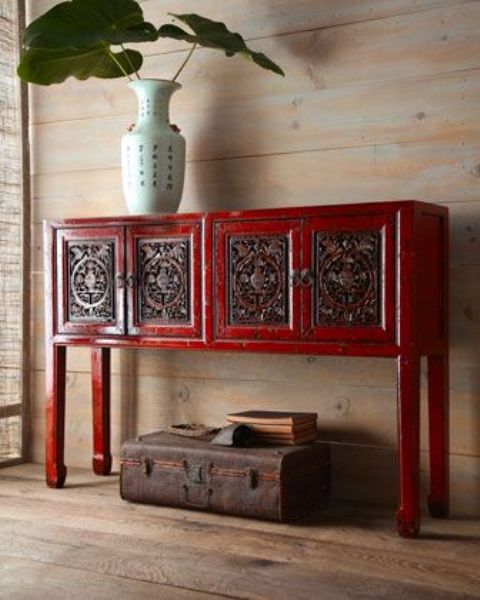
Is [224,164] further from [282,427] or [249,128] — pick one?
[282,427]

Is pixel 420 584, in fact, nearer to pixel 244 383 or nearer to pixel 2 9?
pixel 244 383

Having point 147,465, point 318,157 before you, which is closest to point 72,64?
point 318,157

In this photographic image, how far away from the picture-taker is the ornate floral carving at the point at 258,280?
97.1 inches

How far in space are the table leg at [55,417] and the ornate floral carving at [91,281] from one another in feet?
0.55

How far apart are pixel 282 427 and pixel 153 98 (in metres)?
1.11

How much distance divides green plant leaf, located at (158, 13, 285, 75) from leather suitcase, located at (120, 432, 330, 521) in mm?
1166

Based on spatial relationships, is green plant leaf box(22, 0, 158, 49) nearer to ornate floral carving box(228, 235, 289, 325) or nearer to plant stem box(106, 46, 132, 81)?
plant stem box(106, 46, 132, 81)

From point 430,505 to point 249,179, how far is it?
1179 mm

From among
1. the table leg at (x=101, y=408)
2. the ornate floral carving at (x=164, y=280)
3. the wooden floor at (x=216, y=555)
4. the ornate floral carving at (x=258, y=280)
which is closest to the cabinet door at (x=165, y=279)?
the ornate floral carving at (x=164, y=280)

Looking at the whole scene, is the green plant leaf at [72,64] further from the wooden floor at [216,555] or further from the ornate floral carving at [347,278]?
the wooden floor at [216,555]

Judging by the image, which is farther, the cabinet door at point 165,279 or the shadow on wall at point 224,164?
the shadow on wall at point 224,164

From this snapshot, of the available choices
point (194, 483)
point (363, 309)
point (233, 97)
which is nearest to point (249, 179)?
point (233, 97)

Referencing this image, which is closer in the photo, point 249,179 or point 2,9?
point 249,179

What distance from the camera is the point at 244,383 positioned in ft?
9.70
